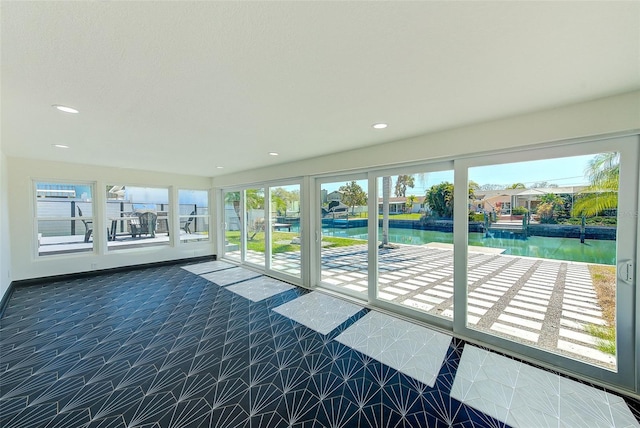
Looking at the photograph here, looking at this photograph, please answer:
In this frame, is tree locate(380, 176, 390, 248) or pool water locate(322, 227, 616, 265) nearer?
pool water locate(322, 227, 616, 265)

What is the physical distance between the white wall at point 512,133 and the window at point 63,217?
5.75 meters

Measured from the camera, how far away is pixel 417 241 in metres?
3.53

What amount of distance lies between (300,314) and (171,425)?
6.42ft

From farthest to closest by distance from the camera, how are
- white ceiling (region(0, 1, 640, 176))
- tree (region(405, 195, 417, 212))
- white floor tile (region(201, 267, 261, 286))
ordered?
1. white floor tile (region(201, 267, 261, 286))
2. tree (region(405, 195, 417, 212))
3. white ceiling (region(0, 1, 640, 176))

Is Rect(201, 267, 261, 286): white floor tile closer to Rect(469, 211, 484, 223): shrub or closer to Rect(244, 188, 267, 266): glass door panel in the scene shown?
Rect(244, 188, 267, 266): glass door panel

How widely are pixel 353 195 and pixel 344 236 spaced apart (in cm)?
76

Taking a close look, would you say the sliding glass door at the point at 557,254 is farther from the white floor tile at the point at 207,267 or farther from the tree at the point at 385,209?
the white floor tile at the point at 207,267

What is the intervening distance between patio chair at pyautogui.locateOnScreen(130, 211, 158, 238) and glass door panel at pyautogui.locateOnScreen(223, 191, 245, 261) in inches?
70.2

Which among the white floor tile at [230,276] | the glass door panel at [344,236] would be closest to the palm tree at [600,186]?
the glass door panel at [344,236]

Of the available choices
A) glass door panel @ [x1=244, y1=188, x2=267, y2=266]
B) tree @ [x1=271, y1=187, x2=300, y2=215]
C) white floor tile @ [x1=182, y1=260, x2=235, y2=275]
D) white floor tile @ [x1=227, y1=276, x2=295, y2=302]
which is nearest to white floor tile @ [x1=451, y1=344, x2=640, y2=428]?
white floor tile @ [x1=227, y1=276, x2=295, y2=302]

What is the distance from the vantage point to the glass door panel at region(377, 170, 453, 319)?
3232 millimetres

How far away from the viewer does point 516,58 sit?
5.00 ft

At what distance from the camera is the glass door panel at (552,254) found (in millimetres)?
2221

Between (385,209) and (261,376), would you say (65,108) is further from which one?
(385,209)
